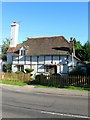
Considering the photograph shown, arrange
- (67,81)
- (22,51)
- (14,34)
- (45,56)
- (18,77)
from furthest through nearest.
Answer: (14,34) → (22,51) → (45,56) → (18,77) → (67,81)

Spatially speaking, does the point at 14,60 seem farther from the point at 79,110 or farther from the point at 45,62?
the point at 79,110

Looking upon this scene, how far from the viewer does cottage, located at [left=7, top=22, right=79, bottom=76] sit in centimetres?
3778

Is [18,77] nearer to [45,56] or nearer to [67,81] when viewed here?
[67,81]

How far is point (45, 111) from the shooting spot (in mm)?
10805

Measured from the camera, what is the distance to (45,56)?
129 ft

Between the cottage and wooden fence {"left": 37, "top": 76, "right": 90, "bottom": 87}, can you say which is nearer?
wooden fence {"left": 37, "top": 76, "right": 90, "bottom": 87}

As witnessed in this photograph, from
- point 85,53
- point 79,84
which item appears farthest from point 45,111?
point 85,53

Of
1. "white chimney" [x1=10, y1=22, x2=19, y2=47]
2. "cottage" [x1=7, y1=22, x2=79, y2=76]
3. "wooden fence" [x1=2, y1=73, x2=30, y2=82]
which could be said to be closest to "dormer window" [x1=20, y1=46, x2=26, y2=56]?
"cottage" [x1=7, y1=22, x2=79, y2=76]

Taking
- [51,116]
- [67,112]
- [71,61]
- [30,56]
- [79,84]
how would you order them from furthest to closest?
1. [30,56]
2. [71,61]
3. [79,84]
4. [67,112]
5. [51,116]

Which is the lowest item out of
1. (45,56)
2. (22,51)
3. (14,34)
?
(45,56)

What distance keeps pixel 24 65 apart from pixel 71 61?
842cm

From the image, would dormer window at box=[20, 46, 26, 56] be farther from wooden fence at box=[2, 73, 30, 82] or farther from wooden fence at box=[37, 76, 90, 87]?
wooden fence at box=[37, 76, 90, 87]

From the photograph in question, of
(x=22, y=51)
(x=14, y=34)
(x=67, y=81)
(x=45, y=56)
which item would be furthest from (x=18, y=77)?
(x=14, y=34)

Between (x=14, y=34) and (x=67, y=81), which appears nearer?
(x=67, y=81)
